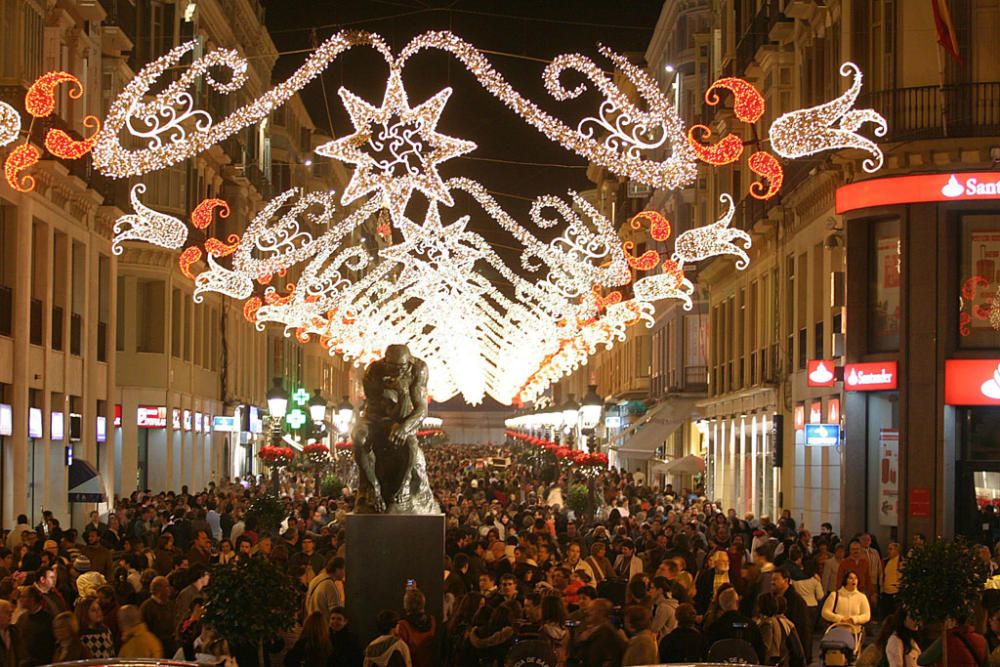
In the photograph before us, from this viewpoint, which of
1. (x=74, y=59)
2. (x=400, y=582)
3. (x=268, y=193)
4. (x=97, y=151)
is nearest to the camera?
(x=400, y=582)

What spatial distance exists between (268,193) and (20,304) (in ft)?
140

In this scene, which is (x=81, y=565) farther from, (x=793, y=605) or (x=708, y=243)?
(x=708, y=243)

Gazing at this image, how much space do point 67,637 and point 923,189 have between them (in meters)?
19.7

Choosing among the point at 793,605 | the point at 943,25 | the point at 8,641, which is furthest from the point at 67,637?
the point at 943,25

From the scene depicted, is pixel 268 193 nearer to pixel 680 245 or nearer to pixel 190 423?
pixel 190 423

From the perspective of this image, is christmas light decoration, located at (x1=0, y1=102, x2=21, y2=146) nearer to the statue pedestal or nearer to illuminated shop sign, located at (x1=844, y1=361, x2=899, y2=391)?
the statue pedestal

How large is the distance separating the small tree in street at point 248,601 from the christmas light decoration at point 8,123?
24.8 feet

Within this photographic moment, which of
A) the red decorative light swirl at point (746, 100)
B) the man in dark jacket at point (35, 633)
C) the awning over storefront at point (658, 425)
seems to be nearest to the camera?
the man in dark jacket at point (35, 633)

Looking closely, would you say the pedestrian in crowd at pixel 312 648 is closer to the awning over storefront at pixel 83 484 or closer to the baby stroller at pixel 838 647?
the baby stroller at pixel 838 647

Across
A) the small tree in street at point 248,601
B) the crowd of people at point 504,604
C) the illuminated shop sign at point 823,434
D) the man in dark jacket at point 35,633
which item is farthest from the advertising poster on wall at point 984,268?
the man in dark jacket at point 35,633

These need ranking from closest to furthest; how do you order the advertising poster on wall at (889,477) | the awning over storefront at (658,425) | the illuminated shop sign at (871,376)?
the illuminated shop sign at (871,376)
the advertising poster on wall at (889,477)
the awning over storefront at (658,425)

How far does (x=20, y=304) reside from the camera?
33.6 metres

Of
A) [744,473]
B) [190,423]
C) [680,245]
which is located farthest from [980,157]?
[190,423]

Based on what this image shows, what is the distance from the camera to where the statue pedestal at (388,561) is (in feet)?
58.9
